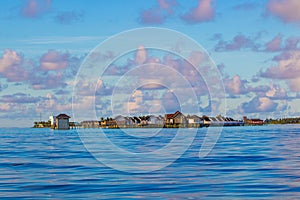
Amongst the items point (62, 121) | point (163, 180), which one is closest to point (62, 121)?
point (62, 121)

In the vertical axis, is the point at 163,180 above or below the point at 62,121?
below

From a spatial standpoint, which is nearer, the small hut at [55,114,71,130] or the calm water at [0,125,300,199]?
the calm water at [0,125,300,199]

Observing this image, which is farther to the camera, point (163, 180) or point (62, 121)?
point (62, 121)

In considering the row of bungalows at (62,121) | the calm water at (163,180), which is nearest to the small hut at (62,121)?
the row of bungalows at (62,121)

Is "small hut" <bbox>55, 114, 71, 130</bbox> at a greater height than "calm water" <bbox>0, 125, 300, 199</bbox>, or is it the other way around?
"small hut" <bbox>55, 114, 71, 130</bbox>

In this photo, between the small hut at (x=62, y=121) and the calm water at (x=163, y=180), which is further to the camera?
the small hut at (x=62, y=121)

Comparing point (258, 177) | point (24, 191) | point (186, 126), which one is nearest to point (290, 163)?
→ point (258, 177)

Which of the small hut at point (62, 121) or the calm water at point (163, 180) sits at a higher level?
the small hut at point (62, 121)

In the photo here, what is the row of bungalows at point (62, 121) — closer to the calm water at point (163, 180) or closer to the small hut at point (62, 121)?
the small hut at point (62, 121)

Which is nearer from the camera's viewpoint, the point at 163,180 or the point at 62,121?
the point at 163,180

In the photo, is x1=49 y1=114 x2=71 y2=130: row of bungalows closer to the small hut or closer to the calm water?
the small hut

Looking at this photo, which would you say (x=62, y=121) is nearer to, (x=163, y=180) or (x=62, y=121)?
(x=62, y=121)

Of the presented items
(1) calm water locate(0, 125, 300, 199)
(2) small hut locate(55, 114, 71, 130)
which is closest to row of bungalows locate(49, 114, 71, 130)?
(2) small hut locate(55, 114, 71, 130)

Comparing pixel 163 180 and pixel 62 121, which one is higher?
pixel 62 121
